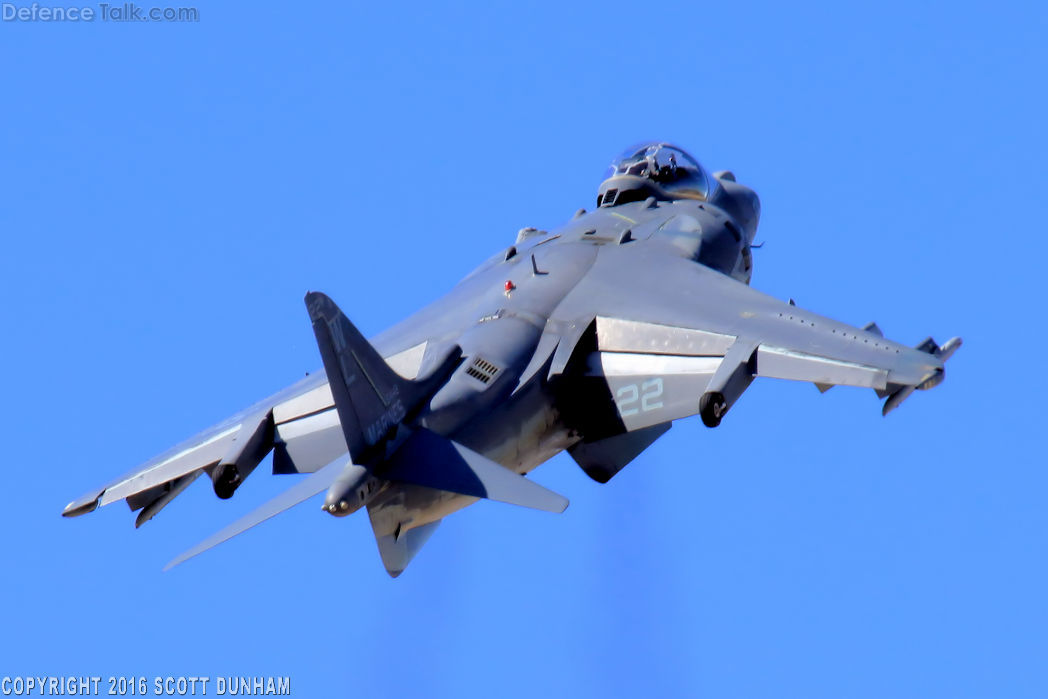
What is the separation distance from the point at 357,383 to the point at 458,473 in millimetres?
1602

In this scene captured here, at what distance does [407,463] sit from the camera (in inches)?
992

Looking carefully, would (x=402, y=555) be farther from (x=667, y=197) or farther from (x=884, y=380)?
(x=667, y=197)

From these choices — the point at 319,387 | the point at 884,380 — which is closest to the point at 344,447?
the point at 319,387

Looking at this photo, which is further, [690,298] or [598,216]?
[598,216]

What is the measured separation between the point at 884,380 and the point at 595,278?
4829 millimetres

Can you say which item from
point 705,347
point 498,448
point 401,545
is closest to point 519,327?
point 498,448

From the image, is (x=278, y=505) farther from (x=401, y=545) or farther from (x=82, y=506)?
(x=82, y=506)

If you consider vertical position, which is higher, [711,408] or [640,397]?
[640,397]

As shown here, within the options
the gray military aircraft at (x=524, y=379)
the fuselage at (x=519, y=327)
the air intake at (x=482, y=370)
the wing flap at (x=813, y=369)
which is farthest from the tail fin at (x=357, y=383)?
the wing flap at (x=813, y=369)

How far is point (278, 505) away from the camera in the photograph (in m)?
24.0

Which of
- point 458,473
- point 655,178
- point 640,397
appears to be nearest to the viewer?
point 458,473

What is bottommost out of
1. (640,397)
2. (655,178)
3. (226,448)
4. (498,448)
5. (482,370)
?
(498,448)

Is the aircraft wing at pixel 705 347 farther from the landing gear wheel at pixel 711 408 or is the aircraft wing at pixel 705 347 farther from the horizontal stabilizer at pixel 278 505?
the horizontal stabilizer at pixel 278 505

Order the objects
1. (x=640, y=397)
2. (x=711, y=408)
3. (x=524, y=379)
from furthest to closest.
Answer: (x=640, y=397), (x=524, y=379), (x=711, y=408)
